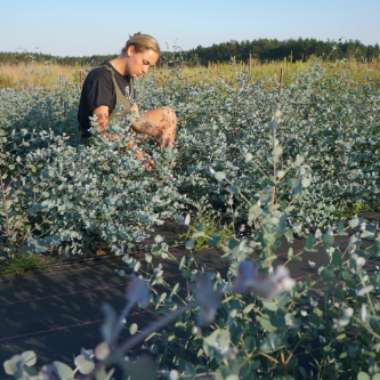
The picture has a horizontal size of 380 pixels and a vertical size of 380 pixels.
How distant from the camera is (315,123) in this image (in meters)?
4.23

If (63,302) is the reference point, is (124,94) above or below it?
above

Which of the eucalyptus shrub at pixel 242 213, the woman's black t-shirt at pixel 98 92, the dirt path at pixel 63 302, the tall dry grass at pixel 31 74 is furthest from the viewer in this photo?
the tall dry grass at pixel 31 74

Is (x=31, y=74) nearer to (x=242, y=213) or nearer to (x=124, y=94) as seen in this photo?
(x=124, y=94)

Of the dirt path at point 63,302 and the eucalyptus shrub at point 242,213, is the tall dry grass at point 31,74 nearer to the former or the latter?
the eucalyptus shrub at point 242,213

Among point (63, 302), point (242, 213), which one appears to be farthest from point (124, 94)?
point (63, 302)

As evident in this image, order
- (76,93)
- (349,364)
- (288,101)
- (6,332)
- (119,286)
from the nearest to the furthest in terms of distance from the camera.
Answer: (349,364) < (6,332) < (119,286) < (288,101) < (76,93)

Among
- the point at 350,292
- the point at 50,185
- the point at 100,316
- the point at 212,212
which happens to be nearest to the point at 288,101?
the point at 212,212

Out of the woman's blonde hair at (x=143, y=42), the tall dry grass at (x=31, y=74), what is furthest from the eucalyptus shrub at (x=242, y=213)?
the tall dry grass at (x=31, y=74)

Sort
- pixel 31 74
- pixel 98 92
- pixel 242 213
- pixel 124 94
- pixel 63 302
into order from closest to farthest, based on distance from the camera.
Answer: pixel 63 302 → pixel 242 213 → pixel 98 92 → pixel 124 94 → pixel 31 74

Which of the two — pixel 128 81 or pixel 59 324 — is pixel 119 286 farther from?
pixel 128 81

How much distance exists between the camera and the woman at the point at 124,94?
3.72 metres

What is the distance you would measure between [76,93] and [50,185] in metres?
4.39

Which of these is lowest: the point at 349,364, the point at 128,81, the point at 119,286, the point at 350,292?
the point at 119,286

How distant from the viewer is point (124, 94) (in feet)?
13.0
